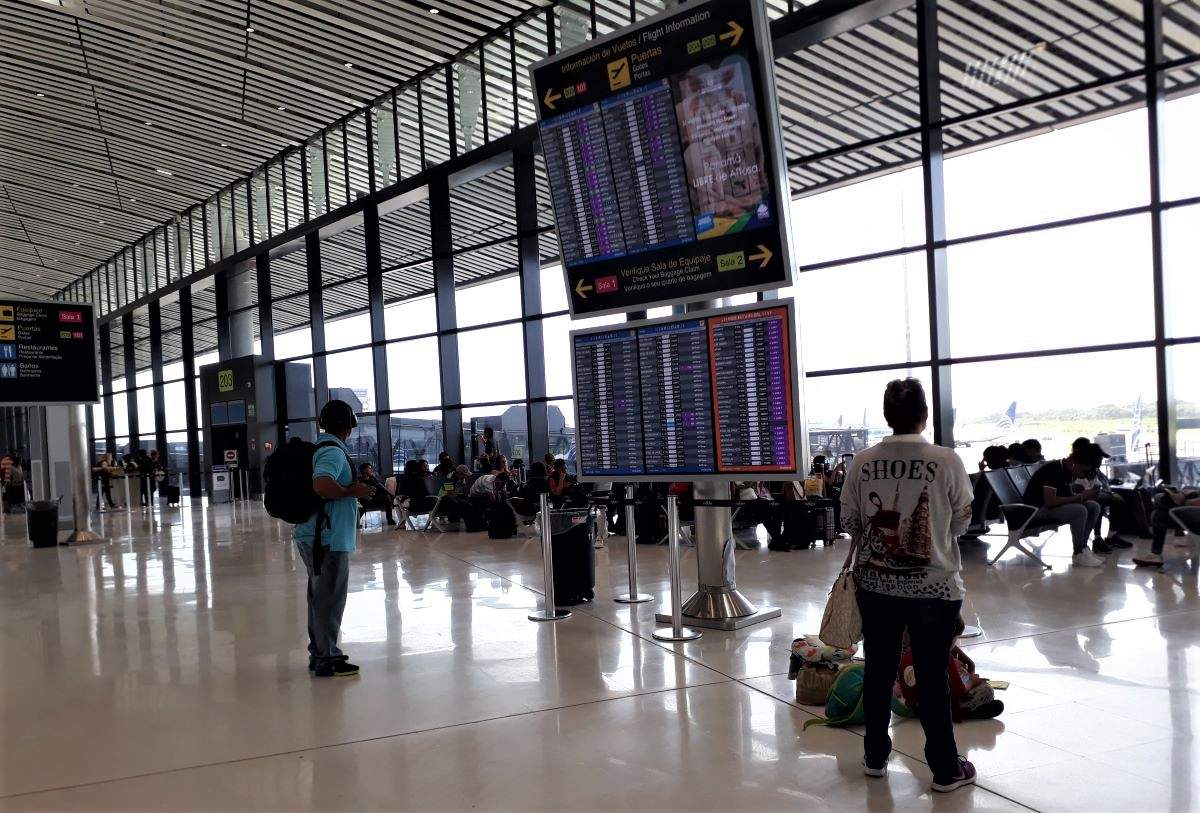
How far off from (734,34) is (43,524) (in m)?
12.8

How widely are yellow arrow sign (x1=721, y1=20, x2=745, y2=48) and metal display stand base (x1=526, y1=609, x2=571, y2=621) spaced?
162 inches

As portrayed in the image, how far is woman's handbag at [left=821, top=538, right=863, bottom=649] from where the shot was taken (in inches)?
144

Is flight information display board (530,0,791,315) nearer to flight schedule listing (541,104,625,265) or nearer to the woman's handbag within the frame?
flight schedule listing (541,104,625,265)

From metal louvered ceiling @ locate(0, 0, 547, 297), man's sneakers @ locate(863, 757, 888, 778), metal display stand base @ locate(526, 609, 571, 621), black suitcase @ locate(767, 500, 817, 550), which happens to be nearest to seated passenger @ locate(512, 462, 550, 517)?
black suitcase @ locate(767, 500, 817, 550)

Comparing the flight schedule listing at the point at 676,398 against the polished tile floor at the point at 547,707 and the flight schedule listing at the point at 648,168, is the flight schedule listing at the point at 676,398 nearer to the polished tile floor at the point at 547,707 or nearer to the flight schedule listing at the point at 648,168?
the flight schedule listing at the point at 648,168

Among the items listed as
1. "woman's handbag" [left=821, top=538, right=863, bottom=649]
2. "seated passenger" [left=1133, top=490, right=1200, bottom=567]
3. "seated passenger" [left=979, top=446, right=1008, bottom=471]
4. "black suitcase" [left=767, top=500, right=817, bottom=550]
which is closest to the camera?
"woman's handbag" [left=821, top=538, right=863, bottom=649]

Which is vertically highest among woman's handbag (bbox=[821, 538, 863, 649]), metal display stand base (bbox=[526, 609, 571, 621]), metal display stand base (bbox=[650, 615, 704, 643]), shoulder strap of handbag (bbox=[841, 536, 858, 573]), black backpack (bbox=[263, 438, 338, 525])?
black backpack (bbox=[263, 438, 338, 525])

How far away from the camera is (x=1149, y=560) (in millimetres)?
8008

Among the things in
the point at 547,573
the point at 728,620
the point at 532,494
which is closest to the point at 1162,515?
the point at 728,620

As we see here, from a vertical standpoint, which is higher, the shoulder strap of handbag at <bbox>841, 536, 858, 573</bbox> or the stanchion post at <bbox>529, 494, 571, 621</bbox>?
the shoulder strap of handbag at <bbox>841, 536, 858, 573</bbox>

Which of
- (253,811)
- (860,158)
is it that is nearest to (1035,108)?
(860,158)

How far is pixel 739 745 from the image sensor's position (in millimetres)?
4004

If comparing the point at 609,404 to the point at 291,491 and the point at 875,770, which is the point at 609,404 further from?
the point at 875,770

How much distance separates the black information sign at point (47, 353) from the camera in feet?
45.3
